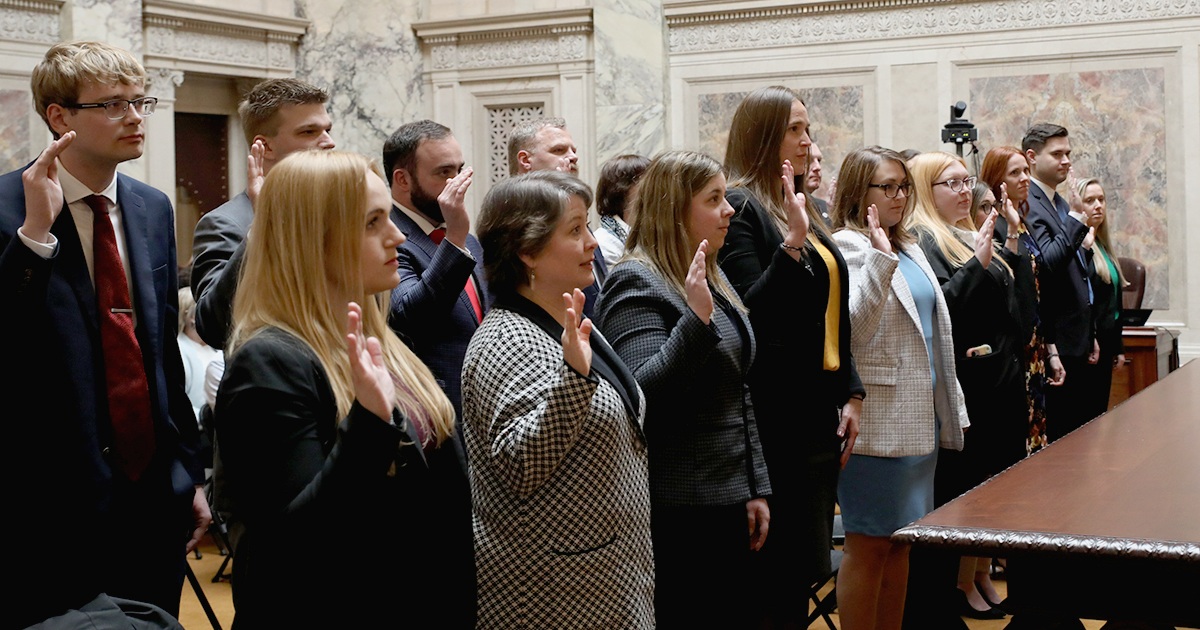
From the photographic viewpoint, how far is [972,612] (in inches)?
190

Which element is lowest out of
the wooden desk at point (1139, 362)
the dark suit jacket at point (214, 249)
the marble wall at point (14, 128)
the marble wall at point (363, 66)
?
the wooden desk at point (1139, 362)

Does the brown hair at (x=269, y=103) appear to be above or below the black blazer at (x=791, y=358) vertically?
above

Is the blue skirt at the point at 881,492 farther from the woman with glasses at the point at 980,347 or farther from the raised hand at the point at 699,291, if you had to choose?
the raised hand at the point at 699,291

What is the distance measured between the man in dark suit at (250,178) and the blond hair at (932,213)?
234 cm

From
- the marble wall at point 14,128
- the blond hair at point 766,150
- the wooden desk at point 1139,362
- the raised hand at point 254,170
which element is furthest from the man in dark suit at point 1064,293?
the marble wall at point 14,128

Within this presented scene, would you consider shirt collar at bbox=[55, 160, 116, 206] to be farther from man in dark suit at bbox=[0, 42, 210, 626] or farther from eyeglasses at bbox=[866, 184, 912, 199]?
eyeglasses at bbox=[866, 184, 912, 199]

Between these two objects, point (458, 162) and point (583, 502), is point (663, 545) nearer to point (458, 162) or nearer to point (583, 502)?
point (583, 502)

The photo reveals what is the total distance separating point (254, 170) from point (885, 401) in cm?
206

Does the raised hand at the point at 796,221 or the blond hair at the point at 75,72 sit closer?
the blond hair at the point at 75,72

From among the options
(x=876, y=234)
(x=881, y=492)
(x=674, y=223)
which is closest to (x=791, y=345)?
(x=674, y=223)

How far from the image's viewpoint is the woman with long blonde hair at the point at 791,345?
3.36 metres

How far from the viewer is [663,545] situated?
307 cm

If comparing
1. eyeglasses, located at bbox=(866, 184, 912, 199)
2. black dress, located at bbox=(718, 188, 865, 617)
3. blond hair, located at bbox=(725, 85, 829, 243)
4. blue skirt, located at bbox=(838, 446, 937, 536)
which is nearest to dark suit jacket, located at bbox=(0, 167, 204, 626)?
black dress, located at bbox=(718, 188, 865, 617)

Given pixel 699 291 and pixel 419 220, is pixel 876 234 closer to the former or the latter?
pixel 699 291
